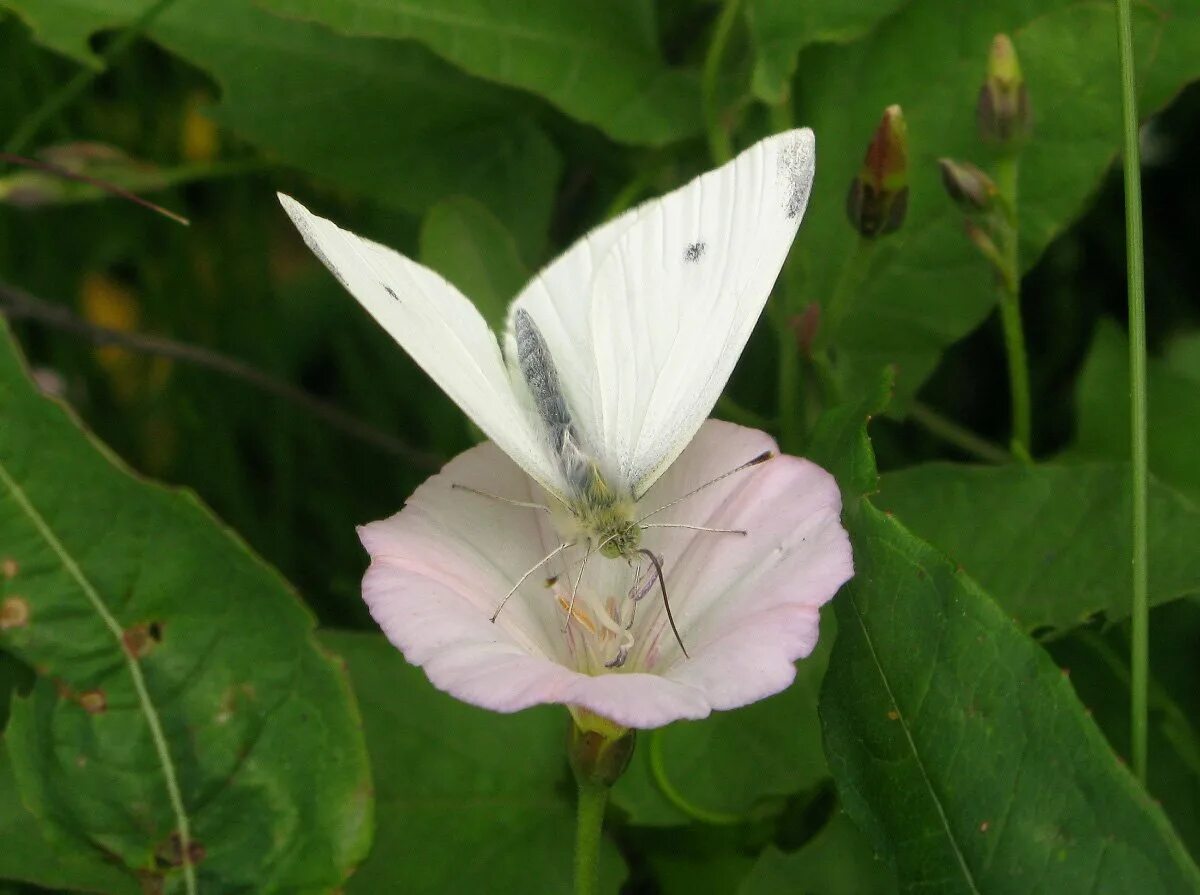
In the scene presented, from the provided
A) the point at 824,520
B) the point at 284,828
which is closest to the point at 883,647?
the point at 824,520

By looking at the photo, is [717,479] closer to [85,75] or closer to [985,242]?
[985,242]

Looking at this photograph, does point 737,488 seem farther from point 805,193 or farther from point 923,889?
point 923,889

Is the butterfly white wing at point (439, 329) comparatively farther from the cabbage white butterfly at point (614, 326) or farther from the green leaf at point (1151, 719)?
the green leaf at point (1151, 719)

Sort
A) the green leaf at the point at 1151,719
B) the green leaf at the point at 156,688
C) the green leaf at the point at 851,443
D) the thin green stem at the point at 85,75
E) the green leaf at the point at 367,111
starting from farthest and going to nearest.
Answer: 1. the green leaf at the point at 367,111
2. the thin green stem at the point at 85,75
3. the green leaf at the point at 1151,719
4. the green leaf at the point at 156,688
5. the green leaf at the point at 851,443

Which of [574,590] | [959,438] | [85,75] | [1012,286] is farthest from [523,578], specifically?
[85,75]

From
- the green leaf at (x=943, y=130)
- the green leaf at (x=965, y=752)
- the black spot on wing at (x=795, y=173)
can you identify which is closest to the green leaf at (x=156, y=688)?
the green leaf at (x=965, y=752)

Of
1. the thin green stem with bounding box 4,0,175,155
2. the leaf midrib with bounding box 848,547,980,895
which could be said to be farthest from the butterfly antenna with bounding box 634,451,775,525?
the thin green stem with bounding box 4,0,175,155

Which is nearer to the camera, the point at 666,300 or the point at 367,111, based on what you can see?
the point at 666,300
